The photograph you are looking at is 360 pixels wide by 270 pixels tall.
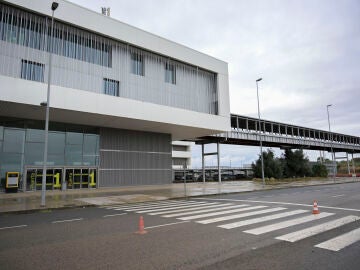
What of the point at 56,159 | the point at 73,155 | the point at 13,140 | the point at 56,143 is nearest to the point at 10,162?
the point at 13,140

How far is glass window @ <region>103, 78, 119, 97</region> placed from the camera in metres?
27.1

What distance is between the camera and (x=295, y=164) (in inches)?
2092

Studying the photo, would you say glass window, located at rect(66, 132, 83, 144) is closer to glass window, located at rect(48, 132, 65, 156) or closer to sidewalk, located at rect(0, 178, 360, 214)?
glass window, located at rect(48, 132, 65, 156)

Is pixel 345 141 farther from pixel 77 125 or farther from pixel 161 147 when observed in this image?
pixel 77 125

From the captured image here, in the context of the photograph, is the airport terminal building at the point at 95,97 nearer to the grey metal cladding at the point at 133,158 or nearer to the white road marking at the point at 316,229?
the grey metal cladding at the point at 133,158

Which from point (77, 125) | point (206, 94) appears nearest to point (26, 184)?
point (77, 125)

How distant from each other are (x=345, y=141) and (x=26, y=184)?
78.1 m

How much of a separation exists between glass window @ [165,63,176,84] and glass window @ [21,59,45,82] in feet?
42.2

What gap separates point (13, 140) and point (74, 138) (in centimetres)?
526

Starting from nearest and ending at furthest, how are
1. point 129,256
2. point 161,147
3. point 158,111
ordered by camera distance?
point 129,256 < point 158,111 < point 161,147

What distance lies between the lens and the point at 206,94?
115 ft

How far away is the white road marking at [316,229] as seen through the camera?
278 inches

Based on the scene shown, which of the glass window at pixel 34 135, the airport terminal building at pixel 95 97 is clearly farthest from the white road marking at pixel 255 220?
the glass window at pixel 34 135

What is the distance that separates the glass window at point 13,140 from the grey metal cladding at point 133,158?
24.1 feet
